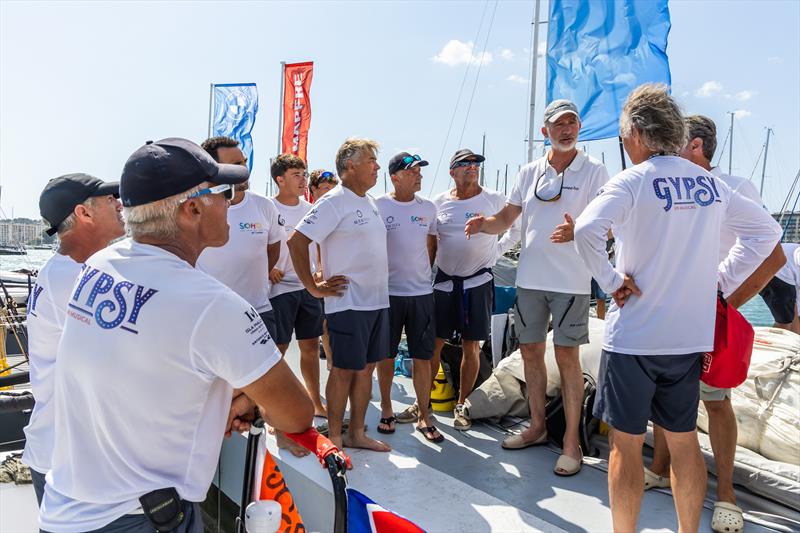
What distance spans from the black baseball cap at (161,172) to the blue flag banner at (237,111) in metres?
13.8

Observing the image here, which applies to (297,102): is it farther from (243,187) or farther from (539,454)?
(539,454)

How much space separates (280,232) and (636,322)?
99.3 inches

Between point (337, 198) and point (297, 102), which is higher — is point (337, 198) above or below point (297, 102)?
below

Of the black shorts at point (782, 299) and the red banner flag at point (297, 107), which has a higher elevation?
the red banner flag at point (297, 107)

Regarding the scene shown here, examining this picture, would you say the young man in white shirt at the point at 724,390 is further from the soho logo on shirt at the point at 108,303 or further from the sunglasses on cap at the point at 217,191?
the soho logo on shirt at the point at 108,303

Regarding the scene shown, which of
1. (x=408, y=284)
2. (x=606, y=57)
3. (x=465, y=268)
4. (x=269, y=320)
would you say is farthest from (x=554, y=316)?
(x=606, y=57)

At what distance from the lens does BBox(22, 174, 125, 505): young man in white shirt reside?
183cm

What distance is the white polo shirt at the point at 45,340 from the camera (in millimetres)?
1807

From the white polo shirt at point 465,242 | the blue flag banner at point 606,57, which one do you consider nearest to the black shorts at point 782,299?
the blue flag banner at point 606,57

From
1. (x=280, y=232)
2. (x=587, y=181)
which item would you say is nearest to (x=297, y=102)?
(x=280, y=232)

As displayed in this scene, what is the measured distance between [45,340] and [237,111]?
14274 millimetres

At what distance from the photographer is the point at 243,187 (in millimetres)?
3723

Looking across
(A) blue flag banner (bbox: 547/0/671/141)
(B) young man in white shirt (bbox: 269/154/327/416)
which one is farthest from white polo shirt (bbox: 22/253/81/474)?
(A) blue flag banner (bbox: 547/0/671/141)

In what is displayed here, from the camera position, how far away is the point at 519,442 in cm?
343
